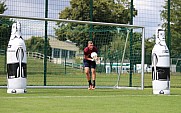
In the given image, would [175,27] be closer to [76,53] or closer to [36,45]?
[76,53]

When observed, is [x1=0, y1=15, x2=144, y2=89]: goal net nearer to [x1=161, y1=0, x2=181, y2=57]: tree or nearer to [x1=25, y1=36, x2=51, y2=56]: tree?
[x1=25, y1=36, x2=51, y2=56]: tree

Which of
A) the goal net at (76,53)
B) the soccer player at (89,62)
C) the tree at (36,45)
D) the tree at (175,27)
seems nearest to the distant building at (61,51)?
the goal net at (76,53)

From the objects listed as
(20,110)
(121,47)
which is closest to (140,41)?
(121,47)

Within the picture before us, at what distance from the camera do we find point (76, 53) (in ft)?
71.4

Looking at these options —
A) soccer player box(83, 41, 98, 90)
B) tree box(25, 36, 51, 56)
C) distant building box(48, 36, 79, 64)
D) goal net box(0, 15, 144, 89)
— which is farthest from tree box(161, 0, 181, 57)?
soccer player box(83, 41, 98, 90)

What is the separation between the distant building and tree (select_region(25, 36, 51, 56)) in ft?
0.74

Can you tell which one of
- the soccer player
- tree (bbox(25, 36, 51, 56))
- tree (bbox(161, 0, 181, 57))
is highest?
tree (bbox(161, 0, 181, 57))

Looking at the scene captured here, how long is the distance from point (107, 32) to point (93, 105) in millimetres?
12080

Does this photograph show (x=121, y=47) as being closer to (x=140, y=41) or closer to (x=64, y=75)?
(x=140, y=41)

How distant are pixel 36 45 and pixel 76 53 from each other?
1832 millimetres

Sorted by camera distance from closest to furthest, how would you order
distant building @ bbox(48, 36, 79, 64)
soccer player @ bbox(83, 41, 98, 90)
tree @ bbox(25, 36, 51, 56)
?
soccer player @ bbox(83, 41, 98, 90), tree @ bbox(25, 36, 51, 56), distant building @ bbox(48, 36, 79, 64)

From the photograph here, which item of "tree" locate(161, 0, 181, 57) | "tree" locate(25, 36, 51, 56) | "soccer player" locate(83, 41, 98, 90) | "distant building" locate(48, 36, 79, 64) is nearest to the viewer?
"soccer player" locate(83, 41, 98, 90)

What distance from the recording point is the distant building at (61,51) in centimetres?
2130

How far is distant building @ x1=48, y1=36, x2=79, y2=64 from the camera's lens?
21297 mm
